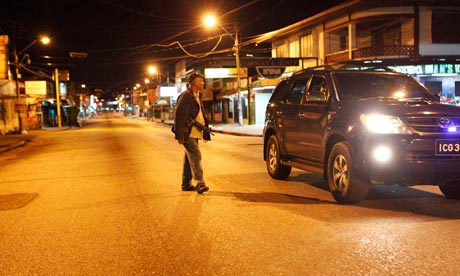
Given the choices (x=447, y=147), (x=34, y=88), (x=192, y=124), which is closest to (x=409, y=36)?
(x=192, y=124)

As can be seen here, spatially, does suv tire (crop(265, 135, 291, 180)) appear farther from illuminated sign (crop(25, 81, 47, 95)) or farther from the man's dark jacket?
illuminated sign (crop(25, 81, 47, 95))

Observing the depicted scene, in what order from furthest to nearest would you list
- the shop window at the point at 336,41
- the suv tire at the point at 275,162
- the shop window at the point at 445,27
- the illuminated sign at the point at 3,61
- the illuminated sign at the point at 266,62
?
1. the illuminated sign at the point at 3,61
2. the shop window at the point at 336,41
3. the illuminated sign at the point at 266,62
4. the shop window at the point at 445,27
5. the suv tire at the point at 275,162

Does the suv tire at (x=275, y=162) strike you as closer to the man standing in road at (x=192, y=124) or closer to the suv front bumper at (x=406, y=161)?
the man standing in road at (x=192, y=124)

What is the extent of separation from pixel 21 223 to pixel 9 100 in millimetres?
33827

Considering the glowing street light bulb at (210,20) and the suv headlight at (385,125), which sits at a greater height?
the glowing street light bulb at (210,20)

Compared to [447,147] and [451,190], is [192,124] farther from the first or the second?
[451,190]

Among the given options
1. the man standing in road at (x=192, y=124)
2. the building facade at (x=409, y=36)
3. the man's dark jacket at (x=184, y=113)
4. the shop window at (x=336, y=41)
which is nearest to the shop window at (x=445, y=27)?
the building facade at (x=409, y=36)

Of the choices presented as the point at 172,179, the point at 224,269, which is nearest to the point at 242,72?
the point at 172,179

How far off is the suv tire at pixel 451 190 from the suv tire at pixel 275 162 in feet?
9.39

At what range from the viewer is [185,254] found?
16.4ft

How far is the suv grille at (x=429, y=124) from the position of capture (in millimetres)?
6367

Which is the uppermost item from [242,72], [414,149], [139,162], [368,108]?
[242,72]

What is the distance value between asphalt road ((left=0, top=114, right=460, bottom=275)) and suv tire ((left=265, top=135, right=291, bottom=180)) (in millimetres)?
206

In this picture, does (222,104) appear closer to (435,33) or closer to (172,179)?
(435,33)
